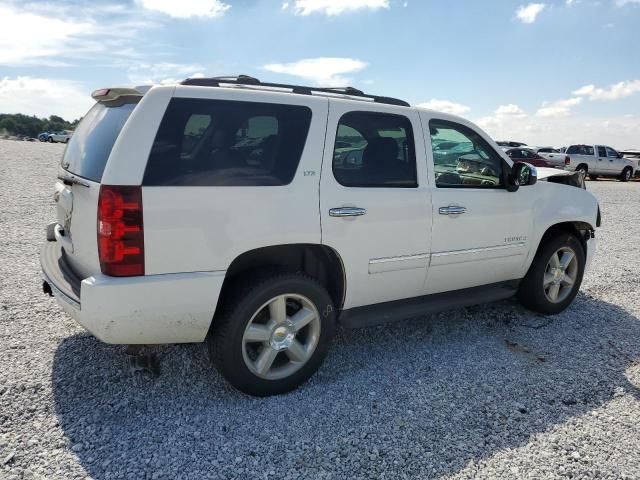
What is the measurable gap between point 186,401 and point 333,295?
1207 millimetres

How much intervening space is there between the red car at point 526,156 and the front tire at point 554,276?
18.0 meters

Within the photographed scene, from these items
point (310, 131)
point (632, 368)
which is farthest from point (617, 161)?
point (310, 131)

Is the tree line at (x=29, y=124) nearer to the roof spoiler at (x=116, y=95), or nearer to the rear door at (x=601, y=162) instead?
the rear door at (x=601, y=162)

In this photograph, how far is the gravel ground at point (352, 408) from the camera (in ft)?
8.66

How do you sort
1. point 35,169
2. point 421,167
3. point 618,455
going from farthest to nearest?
point 35,169, point 421,167, point 618,455

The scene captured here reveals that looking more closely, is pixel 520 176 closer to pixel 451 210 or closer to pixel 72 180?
pixel 451 210

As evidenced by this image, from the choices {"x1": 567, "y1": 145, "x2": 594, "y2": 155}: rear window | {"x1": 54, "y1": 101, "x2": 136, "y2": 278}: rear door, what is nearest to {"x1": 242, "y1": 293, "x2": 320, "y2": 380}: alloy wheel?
{"x1": 54, "y1": 101, "x2": 136, "y2": 278}: rear door

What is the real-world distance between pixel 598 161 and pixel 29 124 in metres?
92.1

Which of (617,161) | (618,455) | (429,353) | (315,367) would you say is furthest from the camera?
(617,161)

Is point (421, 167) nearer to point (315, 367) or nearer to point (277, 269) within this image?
point (277, 269)

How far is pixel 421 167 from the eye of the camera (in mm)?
3740

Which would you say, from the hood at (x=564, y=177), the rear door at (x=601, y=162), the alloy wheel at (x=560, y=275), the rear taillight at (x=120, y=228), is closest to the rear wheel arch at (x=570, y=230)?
the alloy wheel at (x=560, y=275)

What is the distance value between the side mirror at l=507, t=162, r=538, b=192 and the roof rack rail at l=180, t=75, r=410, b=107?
1.11m

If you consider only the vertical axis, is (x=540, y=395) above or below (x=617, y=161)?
below
